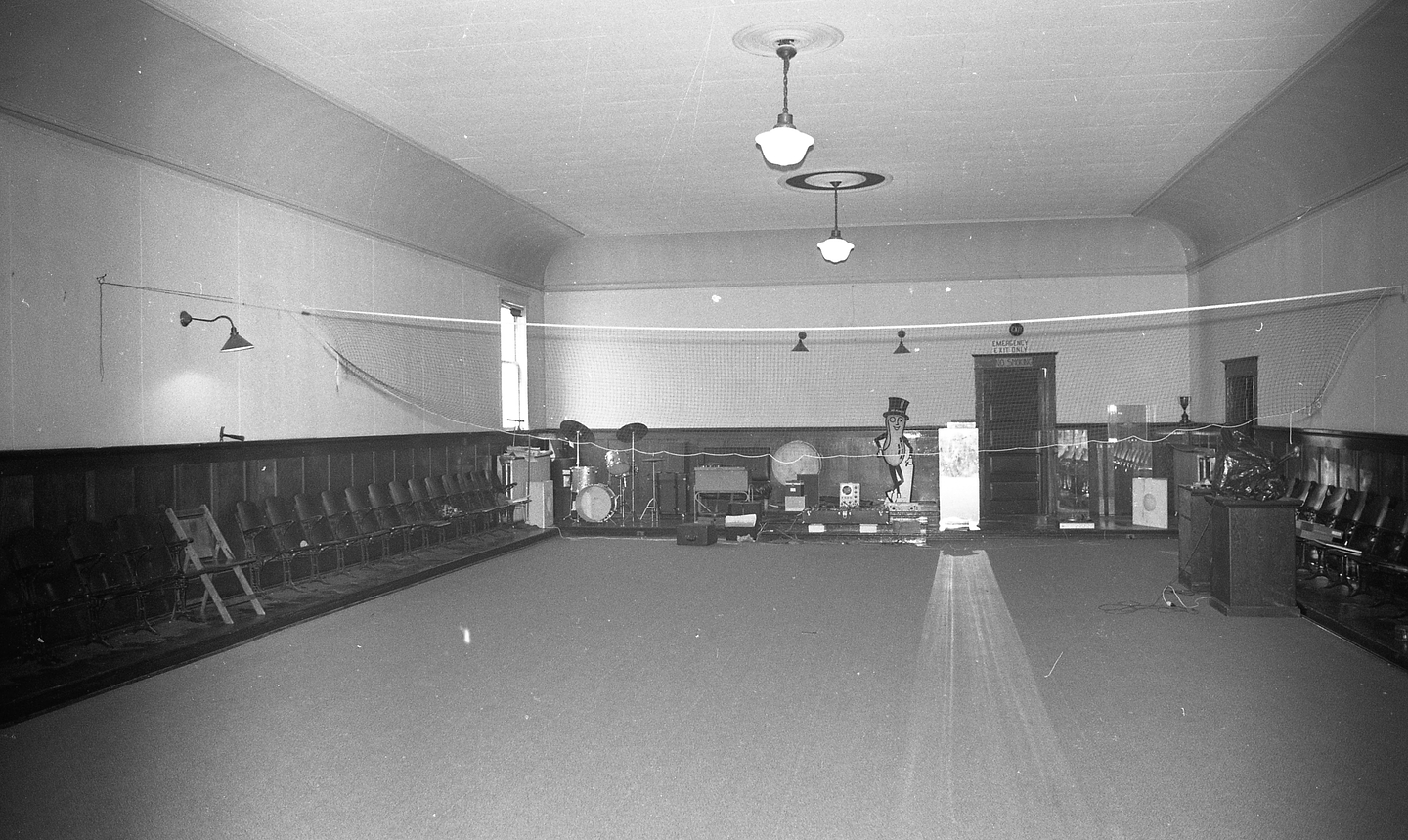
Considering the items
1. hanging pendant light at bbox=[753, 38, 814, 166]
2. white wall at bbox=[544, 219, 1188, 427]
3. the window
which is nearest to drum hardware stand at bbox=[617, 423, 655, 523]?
white wall at bbox=[544, 219, 1188, 427]

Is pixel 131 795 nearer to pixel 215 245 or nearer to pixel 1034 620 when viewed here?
pixel 215 245

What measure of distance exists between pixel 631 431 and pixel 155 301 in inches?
298

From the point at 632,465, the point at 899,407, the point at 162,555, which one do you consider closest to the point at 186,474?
the point at 162,555

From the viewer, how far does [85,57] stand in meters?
6.00

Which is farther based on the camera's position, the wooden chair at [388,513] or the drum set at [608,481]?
the drum set at [608,481]

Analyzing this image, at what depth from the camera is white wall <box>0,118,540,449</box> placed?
20.3ft

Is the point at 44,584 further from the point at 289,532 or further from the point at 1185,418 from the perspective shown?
the point at 1185,418

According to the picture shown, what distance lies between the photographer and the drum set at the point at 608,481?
13.6 metres

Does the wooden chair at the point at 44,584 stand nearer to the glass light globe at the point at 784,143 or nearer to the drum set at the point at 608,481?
the glass light globe at the point at 784,143

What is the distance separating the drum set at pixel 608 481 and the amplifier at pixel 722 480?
936 mm

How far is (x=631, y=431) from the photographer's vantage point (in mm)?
14195

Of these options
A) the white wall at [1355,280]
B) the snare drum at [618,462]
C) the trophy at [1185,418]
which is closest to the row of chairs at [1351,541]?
the white wall at [1355,280]

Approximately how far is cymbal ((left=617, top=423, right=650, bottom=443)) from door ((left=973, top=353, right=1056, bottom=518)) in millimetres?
4864

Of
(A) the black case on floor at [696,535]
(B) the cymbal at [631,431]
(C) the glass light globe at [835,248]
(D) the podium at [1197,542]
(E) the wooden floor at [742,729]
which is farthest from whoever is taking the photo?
(B) the cymbal at [631,431]
